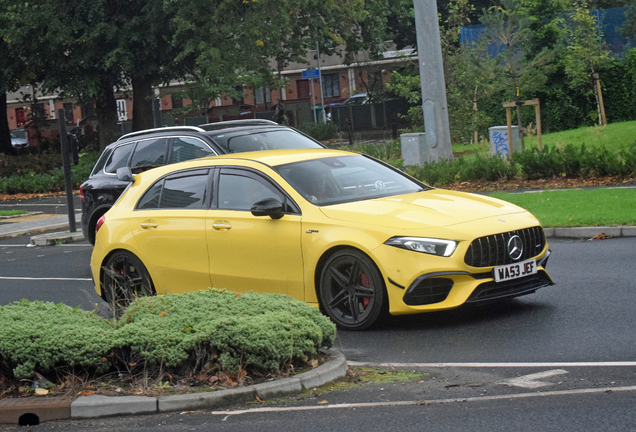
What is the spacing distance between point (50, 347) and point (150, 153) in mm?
7559

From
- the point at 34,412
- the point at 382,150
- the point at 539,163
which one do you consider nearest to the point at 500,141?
the point at 382,150

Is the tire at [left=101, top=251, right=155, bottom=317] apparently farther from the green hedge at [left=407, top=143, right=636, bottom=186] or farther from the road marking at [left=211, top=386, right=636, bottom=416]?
the green hedge at [left=407, top=143, right=636, bottom=186]

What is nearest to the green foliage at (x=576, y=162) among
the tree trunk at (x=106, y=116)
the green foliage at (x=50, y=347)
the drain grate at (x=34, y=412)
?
the green foliage at (x=50, y=347)

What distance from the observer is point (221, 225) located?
841 centimetres

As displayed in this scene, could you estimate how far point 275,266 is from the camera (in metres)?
8.02

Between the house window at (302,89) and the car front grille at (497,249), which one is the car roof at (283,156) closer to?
the car front grille at (497,249)

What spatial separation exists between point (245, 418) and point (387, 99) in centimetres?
4483

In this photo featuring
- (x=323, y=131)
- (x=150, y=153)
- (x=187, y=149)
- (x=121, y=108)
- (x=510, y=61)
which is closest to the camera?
(x=187, y=149)

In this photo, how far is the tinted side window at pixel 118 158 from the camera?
13.6 meters

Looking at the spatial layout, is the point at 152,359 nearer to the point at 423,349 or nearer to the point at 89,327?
the point at 89,327

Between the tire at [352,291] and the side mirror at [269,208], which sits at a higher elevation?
the side mirror at [269,208]

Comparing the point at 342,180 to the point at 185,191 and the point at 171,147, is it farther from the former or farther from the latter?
the point at 171,147

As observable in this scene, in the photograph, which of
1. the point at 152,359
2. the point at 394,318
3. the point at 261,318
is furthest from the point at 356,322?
the point at 152,359

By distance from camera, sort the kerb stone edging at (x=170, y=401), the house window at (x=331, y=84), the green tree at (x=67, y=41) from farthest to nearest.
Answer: the house window at (x=331, y=84), the green tree at (x=67, y=41), the kerb stone edging at (x=170, y=401)
